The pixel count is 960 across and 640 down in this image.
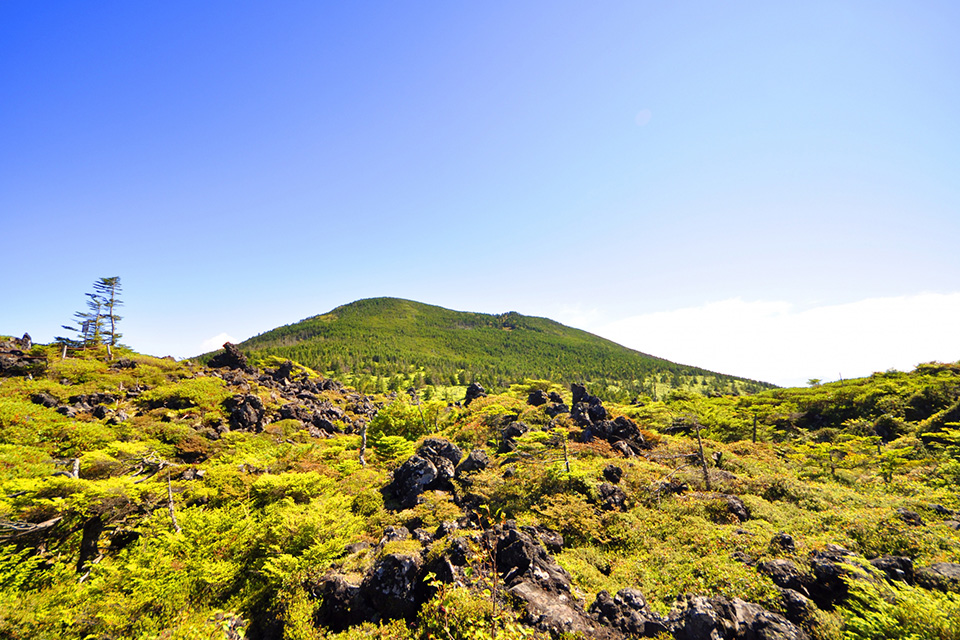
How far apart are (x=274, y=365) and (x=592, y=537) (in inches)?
3280

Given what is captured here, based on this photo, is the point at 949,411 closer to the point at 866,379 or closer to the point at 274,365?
the point at 866,379

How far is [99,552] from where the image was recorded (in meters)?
13.6

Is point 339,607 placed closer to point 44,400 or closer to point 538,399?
point 44,400

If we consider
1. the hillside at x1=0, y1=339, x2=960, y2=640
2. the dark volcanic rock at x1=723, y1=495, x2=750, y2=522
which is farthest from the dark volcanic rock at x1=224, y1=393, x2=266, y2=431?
the dark volcanic rock at x1=723, y1=495, x2=750, y2=522

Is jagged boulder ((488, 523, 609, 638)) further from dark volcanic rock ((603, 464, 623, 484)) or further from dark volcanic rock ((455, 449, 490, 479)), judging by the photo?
dark volcanic rock ((455, 449, 490, 479))

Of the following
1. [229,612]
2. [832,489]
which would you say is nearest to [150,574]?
[229,612]

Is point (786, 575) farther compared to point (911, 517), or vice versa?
point (911, 517)

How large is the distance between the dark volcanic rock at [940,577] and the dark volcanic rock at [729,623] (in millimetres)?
4843

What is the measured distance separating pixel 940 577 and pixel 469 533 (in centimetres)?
1496

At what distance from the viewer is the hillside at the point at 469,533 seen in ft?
30.9

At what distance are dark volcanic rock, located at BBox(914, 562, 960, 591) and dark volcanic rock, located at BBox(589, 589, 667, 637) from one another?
7797 mm

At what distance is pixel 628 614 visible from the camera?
10328mm

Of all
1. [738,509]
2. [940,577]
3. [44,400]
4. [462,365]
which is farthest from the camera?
[462,365]

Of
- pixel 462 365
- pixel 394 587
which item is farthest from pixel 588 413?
pixel 462 365
